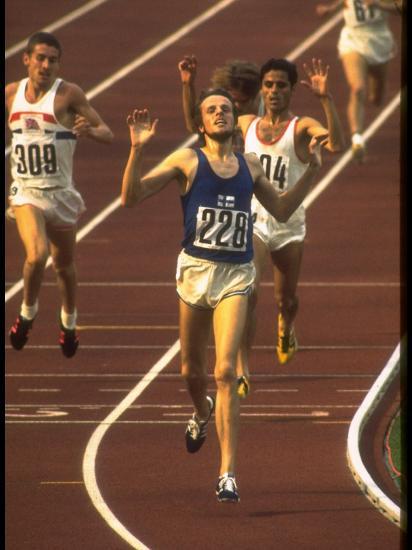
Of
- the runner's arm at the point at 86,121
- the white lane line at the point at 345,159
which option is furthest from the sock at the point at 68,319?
the white lane line at the point at 345,159

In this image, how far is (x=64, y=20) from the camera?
34.2 m

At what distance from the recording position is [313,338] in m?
17.8

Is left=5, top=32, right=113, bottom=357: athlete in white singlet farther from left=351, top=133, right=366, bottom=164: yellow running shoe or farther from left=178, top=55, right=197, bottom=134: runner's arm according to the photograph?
left=351, top=133, right=366, bottom=164: yellow running shoe

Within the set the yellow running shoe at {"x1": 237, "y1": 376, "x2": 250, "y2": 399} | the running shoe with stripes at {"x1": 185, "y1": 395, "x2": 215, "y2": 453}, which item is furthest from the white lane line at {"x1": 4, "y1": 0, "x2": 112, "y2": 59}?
the running shoe with stripes at {"x1": 185, "y1": 395, "x2": 215, "y2": 453}

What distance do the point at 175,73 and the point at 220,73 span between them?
1576 cm

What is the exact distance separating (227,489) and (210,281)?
123cm

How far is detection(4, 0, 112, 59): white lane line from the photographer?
1256 inches

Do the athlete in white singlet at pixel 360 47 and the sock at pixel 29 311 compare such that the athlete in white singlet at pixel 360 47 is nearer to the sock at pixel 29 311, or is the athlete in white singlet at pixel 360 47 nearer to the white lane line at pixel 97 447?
the white lane line at pixel 97 447

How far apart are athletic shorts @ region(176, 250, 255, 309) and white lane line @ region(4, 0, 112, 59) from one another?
774 inches

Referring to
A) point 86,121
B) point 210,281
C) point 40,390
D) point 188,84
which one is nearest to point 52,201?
point 40,390

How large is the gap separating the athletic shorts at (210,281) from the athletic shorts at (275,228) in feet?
8.65

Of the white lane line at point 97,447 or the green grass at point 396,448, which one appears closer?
the white lane line at point 97,447

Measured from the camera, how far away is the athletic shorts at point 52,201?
51.7 feet

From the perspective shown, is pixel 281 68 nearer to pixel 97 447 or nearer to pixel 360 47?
pixel 97 447
